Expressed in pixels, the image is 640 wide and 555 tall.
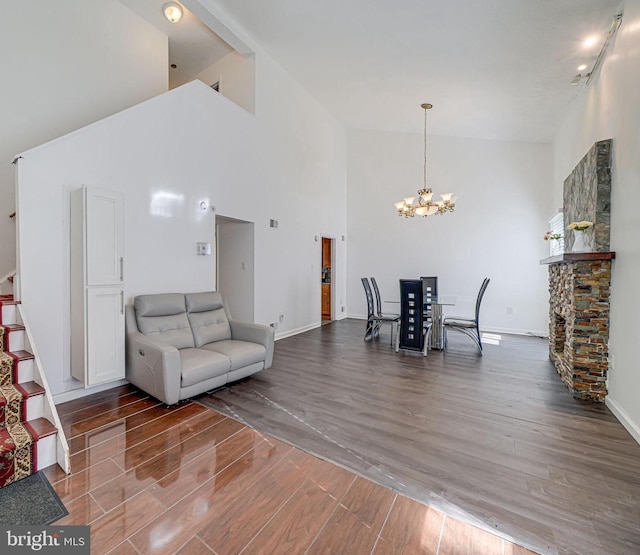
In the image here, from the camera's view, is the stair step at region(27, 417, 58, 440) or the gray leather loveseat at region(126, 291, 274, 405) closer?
the stair step at region(27, 417, 58, 440)

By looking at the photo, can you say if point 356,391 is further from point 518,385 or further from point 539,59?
point 539,59

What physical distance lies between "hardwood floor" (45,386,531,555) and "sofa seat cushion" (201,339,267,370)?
2.76ft

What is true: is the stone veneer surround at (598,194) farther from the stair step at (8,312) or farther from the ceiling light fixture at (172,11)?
the ceiling light fixture at (172,11)

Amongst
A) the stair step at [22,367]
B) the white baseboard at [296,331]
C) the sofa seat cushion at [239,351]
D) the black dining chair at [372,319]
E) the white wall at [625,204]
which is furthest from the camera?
the white baseboard at [296,331]

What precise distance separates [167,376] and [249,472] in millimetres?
1167

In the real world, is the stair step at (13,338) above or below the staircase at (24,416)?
above

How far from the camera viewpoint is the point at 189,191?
13.2 feet

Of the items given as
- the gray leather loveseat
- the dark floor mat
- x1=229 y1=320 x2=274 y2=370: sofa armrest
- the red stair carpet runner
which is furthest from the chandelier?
the dark floor mat

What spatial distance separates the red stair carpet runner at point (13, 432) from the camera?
5.69 ft

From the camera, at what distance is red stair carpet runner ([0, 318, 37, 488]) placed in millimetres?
1734

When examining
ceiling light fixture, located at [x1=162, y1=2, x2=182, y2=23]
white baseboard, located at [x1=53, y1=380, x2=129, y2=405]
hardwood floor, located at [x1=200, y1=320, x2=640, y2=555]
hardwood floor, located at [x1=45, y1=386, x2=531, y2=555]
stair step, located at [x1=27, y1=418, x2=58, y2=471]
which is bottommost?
hardwood floor, located at [x1=45, y1=386, x2=531, y2=555]

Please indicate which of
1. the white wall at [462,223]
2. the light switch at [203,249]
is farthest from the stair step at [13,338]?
the white wall at [462,223]

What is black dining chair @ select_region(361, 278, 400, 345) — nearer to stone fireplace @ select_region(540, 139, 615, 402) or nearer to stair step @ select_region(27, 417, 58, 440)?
stone fireplace @ select_region(540, 139, 615, 402)

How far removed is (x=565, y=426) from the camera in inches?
97.9
